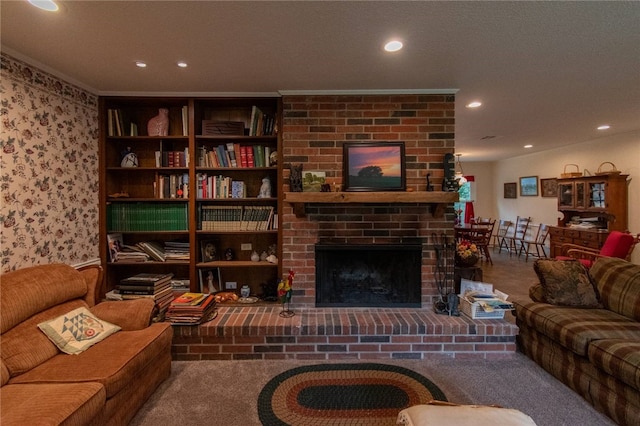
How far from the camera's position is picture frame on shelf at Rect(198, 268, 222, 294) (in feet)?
10.6

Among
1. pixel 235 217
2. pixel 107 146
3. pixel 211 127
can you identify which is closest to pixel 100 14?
pixel 211 127

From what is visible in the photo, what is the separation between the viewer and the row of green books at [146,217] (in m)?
3.10

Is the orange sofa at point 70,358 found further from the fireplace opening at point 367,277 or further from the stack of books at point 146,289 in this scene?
the fireplace opening at point 367,277

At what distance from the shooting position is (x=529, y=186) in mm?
6996

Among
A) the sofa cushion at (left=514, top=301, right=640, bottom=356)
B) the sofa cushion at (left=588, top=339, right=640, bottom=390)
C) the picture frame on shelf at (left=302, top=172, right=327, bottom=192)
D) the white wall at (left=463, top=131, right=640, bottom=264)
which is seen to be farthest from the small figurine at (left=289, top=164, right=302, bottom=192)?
the white wall at (left=463, top=131, right=640, bottom=264)

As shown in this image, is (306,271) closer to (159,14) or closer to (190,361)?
(190,361)

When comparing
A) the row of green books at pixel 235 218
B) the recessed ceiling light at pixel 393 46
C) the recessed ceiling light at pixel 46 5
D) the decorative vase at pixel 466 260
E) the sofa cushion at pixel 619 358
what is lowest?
the sofa cushion at pixel 619 358

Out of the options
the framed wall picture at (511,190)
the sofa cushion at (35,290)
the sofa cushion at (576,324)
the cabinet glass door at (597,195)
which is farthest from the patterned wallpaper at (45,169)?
the framed wall picture at (511,190)

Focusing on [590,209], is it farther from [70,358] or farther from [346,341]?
[70,358]

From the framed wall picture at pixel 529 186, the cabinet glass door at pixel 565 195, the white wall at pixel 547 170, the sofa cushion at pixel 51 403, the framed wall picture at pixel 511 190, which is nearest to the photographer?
the sofa cushion at pixel 51 403

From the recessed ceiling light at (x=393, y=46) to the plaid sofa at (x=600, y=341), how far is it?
2.29 metres

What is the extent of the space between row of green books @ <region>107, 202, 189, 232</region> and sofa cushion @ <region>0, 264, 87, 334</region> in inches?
36.0

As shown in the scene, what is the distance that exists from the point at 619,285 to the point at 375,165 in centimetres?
220

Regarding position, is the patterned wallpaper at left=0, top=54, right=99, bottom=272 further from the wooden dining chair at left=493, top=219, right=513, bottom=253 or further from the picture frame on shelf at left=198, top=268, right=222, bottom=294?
the wooden dining chair at left=493, top=219, right=513, bottom=253
